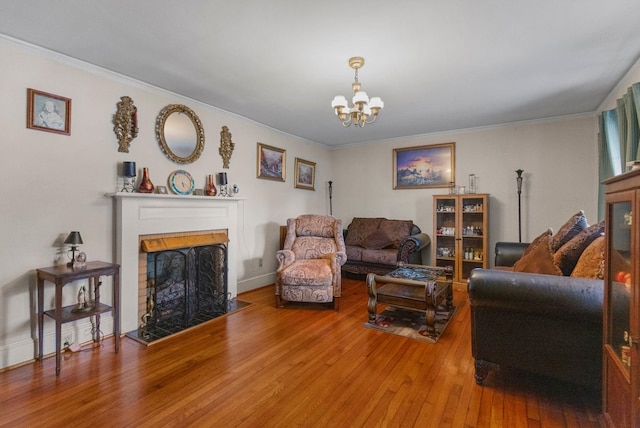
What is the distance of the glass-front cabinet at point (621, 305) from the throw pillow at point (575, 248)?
626 mm

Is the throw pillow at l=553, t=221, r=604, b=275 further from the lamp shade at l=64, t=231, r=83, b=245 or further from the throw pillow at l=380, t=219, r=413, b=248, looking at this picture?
the lamp shade at l=64, t=231, r=83, b=245

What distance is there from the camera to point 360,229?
5.39 metres

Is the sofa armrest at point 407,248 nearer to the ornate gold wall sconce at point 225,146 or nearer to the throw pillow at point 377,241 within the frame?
the throw pillow at point 377,241

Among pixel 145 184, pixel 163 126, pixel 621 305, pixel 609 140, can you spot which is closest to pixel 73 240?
pixel 145 184

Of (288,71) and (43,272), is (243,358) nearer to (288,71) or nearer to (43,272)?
(43,272)

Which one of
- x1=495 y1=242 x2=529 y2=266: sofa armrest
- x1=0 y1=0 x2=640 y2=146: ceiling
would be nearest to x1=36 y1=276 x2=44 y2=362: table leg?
x1=0 y1=0 x2=640 y2=146: ceiling

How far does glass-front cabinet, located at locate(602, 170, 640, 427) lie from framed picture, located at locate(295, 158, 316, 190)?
14.0 feet

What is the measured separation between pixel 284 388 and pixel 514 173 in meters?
4.38

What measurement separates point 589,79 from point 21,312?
5.47 meters

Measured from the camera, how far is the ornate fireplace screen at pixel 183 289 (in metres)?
3.02

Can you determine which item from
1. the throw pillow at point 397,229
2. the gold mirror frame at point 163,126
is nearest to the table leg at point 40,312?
the gold mirror frame at point 163,126

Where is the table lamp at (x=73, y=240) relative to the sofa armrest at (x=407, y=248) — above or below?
above

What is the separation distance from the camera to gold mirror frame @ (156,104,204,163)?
3.22m

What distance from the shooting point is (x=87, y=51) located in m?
2.47
